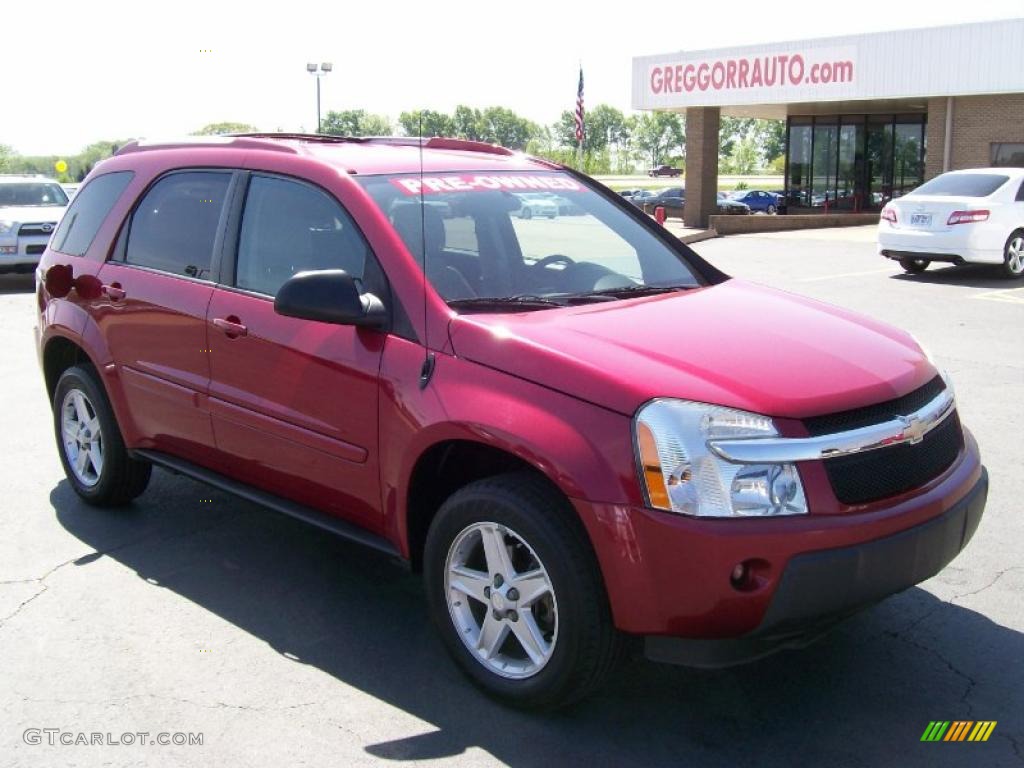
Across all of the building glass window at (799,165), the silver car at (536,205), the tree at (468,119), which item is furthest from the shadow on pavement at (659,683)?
the tree at (468,119)

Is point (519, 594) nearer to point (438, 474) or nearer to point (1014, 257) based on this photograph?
point (438, 474)

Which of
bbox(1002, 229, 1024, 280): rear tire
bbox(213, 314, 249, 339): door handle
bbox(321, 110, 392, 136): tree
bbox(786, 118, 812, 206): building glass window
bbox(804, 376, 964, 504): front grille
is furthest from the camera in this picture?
bbox(786, 118, 812, 206): building glass window

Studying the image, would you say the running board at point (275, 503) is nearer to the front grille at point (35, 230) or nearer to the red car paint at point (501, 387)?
the red car paint at point (501, 387)

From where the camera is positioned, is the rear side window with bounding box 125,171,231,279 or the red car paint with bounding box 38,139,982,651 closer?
the red car paint with bounding box 38,139,982,651

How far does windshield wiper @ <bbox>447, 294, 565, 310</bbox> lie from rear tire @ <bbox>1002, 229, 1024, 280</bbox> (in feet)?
44.8

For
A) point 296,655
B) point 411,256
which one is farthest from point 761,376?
point 296,655

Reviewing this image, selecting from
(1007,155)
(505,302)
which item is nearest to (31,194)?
(505,302)

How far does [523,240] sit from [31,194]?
53.3 ft

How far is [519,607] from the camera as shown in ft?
11.7

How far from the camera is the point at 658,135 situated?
122 m

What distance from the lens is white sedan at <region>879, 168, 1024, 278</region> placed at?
15586mm

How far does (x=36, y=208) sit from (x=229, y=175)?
14.5m

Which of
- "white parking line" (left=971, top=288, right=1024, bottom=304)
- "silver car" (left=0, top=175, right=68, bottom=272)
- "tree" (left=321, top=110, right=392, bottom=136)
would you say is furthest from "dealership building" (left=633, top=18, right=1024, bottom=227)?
"tree" (left=321, top=110, right=392, bottom=136)

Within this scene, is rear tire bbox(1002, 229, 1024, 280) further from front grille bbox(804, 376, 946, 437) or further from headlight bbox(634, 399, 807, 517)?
headlight bbox(634, 399, 807, 517)
